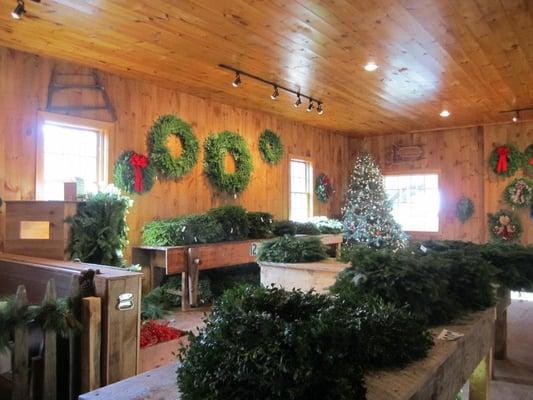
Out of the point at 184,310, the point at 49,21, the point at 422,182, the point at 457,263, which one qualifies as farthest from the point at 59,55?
the point at 422,182

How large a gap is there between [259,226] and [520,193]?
456cm

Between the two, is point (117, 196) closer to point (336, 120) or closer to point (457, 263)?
point (457, 263)

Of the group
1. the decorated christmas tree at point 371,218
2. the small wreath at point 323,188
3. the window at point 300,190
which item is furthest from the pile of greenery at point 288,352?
the small wreath at point 323,188

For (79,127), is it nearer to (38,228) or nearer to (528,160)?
(38,228)

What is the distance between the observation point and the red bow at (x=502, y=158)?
7.56m

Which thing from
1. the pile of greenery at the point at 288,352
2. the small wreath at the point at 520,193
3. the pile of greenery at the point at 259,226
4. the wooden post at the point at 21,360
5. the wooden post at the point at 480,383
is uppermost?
the small wreath at the point at 520,193

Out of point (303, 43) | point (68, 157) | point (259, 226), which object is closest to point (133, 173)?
point (68, 157)

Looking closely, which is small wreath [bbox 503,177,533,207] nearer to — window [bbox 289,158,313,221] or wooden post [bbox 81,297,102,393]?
window [bbox 289,158,313,221]

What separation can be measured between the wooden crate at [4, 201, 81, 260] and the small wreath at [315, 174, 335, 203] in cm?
519

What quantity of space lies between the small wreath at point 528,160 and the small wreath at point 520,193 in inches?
6.2

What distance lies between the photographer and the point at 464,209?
7953mm

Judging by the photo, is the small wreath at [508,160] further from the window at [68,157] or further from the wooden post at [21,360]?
the wooden post at [21,360]

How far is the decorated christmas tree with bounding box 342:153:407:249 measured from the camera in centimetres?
651

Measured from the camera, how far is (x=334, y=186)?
8.73 m
